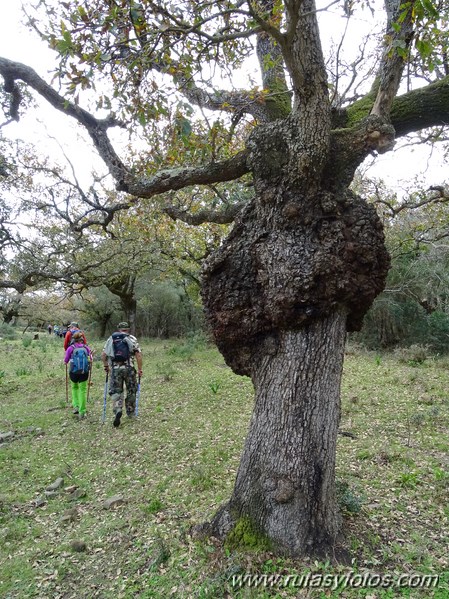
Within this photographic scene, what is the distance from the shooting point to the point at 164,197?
6602mm

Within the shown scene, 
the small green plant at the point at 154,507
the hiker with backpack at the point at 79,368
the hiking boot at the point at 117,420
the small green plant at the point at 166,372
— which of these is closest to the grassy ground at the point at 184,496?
the small green plant at the point at 154,507

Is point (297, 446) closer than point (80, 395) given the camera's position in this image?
Yes

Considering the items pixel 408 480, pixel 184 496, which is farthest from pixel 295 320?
pixel 184 496

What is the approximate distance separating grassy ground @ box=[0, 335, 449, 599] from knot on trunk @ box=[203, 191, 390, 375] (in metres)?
1.79

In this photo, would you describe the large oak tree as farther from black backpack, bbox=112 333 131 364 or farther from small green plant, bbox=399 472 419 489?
black backpack, bbox=112 333 131 364

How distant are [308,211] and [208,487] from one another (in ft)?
12.0

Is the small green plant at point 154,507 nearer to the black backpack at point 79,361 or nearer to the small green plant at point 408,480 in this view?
the small green plant at point 408,480

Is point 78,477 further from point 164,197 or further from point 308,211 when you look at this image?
point 308,211

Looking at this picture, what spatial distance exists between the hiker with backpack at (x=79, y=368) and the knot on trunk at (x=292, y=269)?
5.46m

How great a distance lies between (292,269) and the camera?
10.4 feet

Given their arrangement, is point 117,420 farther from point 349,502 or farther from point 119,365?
point 349,502

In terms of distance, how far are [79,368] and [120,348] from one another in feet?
3.78

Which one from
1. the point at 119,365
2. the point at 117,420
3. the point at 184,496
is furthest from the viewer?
the point at 119,365

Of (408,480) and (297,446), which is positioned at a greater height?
(297,446)
